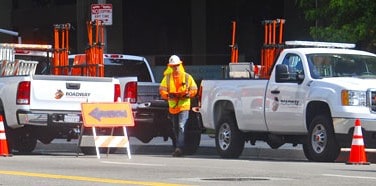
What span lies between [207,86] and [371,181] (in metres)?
6.70

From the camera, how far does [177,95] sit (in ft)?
59.2

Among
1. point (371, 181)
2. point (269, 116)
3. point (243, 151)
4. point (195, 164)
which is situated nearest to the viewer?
point (371, 181)

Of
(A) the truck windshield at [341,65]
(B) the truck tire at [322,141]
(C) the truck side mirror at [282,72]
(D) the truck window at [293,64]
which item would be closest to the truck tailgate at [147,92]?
(D) the truck window at [293,64]

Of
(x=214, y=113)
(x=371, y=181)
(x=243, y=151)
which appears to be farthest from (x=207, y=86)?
(x=371, y=181)

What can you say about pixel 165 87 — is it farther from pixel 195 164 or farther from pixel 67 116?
pixel 195 164

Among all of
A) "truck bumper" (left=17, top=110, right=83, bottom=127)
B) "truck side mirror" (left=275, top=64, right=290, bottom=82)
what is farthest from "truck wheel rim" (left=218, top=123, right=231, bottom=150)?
"truck bumper" (left=17, top=110, right=83, bottom=127)

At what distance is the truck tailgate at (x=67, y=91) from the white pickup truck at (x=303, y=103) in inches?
74.3

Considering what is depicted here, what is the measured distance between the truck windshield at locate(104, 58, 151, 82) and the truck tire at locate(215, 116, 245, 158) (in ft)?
10.3

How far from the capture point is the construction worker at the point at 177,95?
18.0 metres

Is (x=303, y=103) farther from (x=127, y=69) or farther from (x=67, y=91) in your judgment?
(x=127, y=69)

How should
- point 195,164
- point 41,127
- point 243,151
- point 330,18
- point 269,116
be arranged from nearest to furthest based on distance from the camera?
point 195,164 < point 269,116 < point 41,127 < point 243,151 < point 330,18

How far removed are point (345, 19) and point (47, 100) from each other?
6.47 m

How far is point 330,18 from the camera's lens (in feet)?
67.1

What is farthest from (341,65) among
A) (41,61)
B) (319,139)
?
(41,61)
